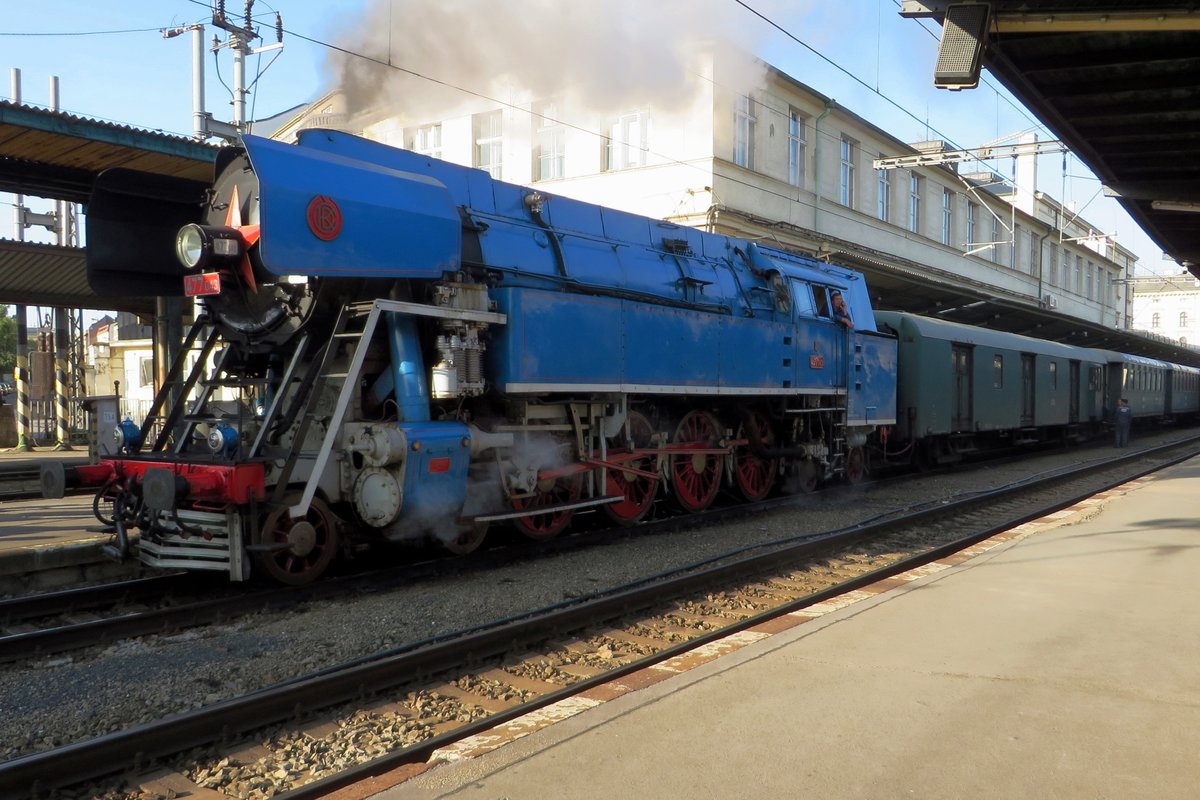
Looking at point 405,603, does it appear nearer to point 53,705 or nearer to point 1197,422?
point 53,705

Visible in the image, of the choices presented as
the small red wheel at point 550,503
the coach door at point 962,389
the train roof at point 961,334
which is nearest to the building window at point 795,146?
the train roof at point 961,334

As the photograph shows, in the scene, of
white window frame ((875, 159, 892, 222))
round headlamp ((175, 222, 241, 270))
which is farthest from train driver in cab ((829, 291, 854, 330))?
white window frame ((875, 159, 892, 222))

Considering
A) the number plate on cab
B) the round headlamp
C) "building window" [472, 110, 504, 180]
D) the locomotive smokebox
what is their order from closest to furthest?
the round headlamp, the number plate on cab, the locomotive smokebox, "building window" [472, 110, 504, 180]

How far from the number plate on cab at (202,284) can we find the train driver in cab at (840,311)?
8.58m

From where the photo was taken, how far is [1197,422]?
43.6 meters

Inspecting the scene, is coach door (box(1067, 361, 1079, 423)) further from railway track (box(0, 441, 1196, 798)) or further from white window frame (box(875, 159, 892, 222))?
railway track (box(0, 441, 1196, 798))

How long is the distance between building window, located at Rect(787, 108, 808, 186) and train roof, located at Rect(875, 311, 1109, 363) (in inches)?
304

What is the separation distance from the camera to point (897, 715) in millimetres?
3936

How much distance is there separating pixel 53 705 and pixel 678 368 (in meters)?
6.53

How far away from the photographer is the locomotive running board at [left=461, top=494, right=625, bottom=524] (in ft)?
25.3

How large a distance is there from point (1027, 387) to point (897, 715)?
1868 cm

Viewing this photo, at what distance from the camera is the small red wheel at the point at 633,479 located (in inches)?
370

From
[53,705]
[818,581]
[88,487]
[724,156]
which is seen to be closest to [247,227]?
[88,487]

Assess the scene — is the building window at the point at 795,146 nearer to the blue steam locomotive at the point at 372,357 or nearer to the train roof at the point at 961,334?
the train roof at the point at 961,334
